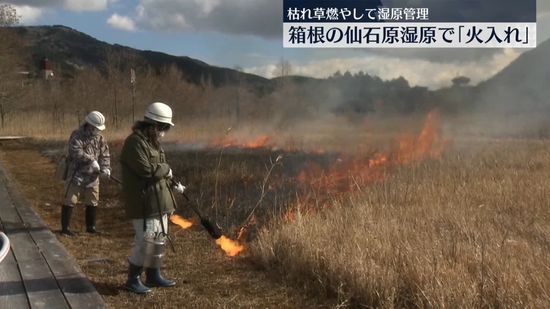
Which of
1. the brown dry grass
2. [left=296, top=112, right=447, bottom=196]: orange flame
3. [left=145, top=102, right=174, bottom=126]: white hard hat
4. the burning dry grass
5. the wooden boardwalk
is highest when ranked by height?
[left=145, top=102, right=174, bottom=126]: white hard hat

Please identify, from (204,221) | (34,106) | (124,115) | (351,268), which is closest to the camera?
(351,268)

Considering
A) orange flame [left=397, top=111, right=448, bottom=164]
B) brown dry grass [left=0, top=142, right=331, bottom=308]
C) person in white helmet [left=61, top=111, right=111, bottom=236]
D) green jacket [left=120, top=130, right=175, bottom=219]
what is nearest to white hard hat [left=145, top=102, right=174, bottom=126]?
green jacket [left=120, top=130, right=175, bottom=219]

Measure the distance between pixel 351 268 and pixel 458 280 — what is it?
35.8 inches

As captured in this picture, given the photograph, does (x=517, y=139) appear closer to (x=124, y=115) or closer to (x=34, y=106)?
(x=124, y=115)

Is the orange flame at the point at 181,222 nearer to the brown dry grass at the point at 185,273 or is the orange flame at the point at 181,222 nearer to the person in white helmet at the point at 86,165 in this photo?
the brown dry grass at the point at 185,273

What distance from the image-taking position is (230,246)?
22.0ft

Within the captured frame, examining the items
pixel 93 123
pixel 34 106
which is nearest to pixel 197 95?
pixel 34 106

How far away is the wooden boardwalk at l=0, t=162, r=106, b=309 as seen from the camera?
444 centimetres

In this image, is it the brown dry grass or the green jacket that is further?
the brown dry grass

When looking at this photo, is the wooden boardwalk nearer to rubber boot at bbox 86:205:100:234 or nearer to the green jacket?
rubber boot at bbox 86:205:100:234

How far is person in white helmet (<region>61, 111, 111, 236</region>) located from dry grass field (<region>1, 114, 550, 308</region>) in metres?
0.44

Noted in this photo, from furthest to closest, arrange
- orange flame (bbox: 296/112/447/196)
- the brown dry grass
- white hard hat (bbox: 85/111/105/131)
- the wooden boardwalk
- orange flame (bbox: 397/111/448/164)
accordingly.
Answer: orange flame (bbox: 397/111/448/164), orange flame (bbox: 296/112/447/196), white hard hat (bbox: 85/111/105/131), the brown dry grass, the wooden boardwalk

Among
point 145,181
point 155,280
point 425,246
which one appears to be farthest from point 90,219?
point 425,246

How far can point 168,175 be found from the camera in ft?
16.0
